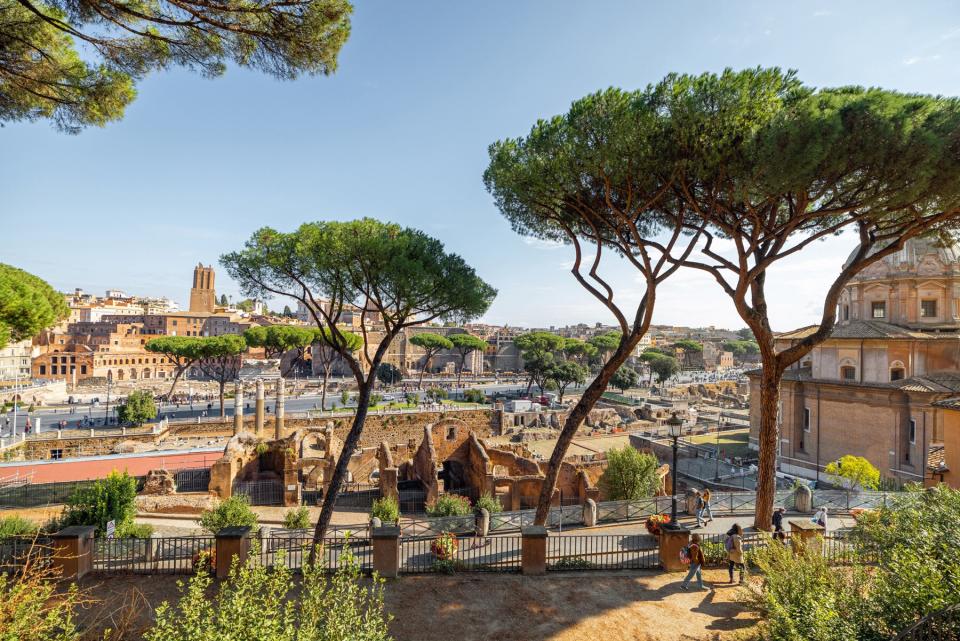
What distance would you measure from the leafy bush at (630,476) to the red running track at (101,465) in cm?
1666

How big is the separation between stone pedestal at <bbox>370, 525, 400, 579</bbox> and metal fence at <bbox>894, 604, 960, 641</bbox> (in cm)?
569

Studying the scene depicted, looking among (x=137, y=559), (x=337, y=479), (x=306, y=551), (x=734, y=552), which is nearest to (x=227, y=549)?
(x=306, y=551)

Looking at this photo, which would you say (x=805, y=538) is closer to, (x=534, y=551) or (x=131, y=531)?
(x=534, y=551)

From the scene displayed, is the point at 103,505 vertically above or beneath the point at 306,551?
above

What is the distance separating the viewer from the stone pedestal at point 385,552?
6898 millimetres

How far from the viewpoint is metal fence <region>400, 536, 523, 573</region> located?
285 inches

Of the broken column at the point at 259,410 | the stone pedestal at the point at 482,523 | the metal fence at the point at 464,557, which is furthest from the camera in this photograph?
the broken column at the point at 259,410

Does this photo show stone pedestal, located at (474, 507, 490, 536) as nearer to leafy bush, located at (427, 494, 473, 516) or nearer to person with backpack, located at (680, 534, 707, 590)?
leafy bush, located at (427, 494, 473, 516)

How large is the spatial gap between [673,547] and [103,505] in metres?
11.1

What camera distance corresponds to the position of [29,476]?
1725 cm

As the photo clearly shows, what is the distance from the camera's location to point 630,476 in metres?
13.6

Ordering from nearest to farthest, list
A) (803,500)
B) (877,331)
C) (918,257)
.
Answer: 1. (803,500)
2. (877,331)
3. (918,257)

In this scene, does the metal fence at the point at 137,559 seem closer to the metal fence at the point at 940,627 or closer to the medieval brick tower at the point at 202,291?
the metal fence at the point at 940,627

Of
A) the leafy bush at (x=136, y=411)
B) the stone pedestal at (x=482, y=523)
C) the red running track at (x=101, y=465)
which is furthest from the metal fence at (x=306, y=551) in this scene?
the leafy bush at (x=136, y=411)
